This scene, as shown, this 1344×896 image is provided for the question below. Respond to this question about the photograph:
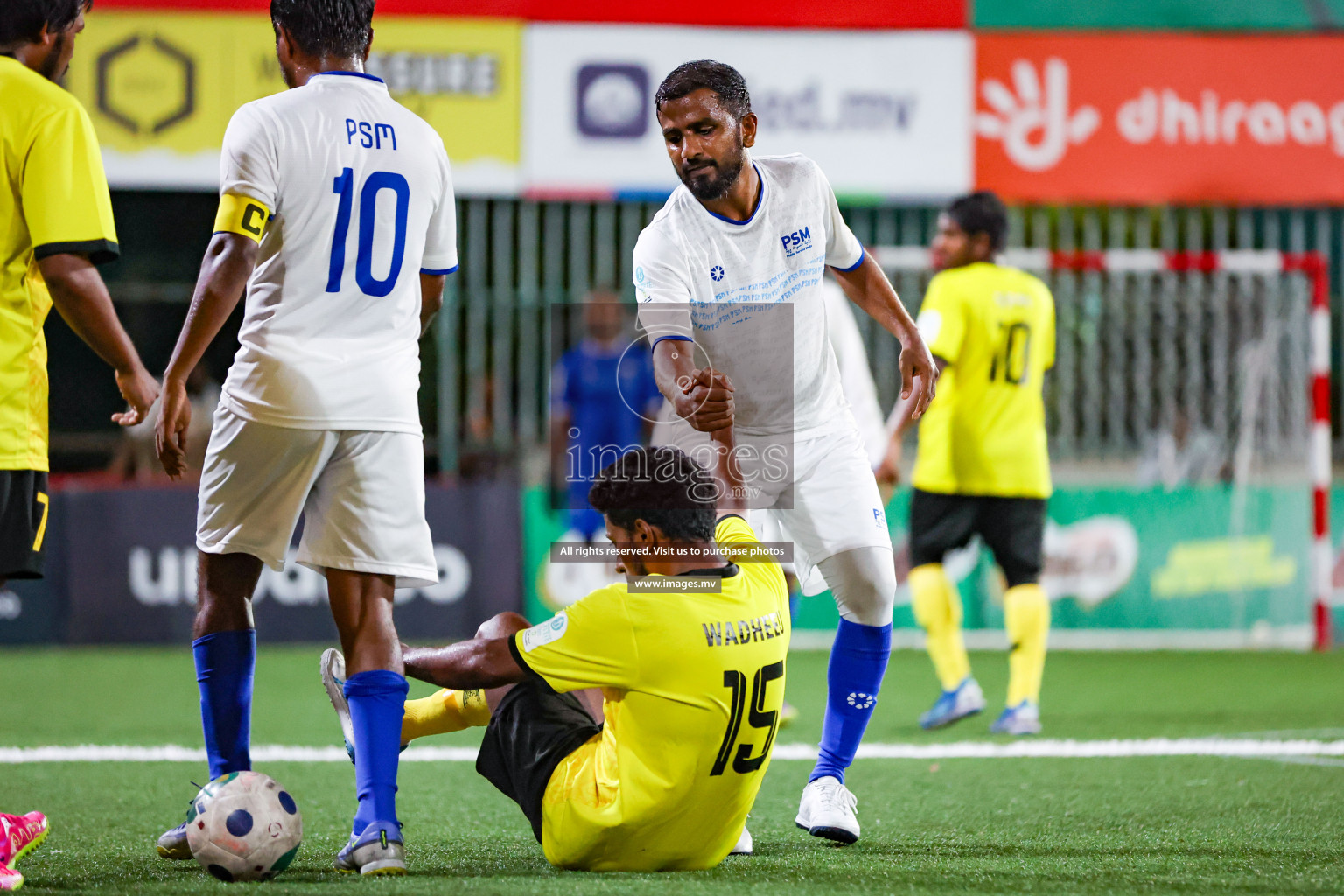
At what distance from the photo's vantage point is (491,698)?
366 cm

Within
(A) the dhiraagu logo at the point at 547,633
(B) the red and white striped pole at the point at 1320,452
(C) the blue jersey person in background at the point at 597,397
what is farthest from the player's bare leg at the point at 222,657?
(B) the red and white striped pole at the point at 1320,452

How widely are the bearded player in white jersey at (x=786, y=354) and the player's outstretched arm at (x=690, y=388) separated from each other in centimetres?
14

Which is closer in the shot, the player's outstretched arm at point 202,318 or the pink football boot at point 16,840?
the pink football boot at point 16,840

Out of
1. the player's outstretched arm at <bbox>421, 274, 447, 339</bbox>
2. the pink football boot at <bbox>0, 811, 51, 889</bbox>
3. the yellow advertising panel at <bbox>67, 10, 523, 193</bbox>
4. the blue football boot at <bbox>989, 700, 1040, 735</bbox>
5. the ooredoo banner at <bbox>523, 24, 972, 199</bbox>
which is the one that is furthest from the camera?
the ooredoo banner at <bbox>523, 24, 972, 199</bbox>

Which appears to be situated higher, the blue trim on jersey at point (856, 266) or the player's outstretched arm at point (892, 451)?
the blue trim on jersey at point (856, 266)

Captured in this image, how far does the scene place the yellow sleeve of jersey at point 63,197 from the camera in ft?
10.5

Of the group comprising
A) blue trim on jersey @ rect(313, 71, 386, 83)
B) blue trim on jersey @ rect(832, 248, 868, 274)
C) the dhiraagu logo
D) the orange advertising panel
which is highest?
the orange advertising panel

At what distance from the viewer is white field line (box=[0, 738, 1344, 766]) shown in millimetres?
5367

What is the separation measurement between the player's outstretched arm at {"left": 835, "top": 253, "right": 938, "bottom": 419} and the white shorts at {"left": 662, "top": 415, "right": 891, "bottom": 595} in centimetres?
23

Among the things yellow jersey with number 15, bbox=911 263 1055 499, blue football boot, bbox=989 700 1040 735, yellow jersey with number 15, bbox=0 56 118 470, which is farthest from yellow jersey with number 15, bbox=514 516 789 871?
yellow jersey with number 15, bbox=911 263 1055 499

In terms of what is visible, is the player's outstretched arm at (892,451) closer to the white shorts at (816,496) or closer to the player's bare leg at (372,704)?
the white shorts at (816,496)

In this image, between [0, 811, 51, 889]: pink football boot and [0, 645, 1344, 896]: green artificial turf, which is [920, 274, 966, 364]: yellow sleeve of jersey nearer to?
[0, 645, 1344, 896]: green artificial turf

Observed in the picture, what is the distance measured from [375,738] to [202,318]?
1035 mm

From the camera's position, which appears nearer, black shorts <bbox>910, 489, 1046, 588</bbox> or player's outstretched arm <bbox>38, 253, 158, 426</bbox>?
player's outstretched arm <bbox>38, 253, 158, 426</bbox>
